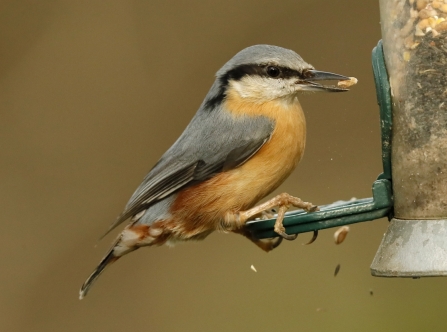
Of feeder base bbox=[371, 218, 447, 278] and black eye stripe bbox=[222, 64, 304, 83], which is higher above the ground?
black eye stripe bbox=[222, 64, 304, 83]

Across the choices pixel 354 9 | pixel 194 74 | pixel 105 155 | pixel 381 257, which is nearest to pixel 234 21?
pixel 194 74

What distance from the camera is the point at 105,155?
711 cm

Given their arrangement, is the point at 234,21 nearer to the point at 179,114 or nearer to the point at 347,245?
the point at 179,114

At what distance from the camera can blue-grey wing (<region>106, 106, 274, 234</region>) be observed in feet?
13.4

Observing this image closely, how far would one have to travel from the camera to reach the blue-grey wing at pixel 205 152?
13.4 feet

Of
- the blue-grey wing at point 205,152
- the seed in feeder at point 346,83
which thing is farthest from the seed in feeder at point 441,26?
the blue-grey wing at point 205,152

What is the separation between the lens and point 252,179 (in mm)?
4023

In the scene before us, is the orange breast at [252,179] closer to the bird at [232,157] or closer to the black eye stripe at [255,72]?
the bird at [232,157]

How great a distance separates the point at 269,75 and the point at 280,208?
0.75m

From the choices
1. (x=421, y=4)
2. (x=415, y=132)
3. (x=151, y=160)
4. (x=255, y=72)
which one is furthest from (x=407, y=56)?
(x=151, y=160)

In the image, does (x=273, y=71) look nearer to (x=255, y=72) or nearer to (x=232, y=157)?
(x=255, y=72)

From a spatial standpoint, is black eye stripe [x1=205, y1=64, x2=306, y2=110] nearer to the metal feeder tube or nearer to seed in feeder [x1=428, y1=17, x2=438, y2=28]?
the metal feeder tube

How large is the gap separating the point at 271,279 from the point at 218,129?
236 centimetres

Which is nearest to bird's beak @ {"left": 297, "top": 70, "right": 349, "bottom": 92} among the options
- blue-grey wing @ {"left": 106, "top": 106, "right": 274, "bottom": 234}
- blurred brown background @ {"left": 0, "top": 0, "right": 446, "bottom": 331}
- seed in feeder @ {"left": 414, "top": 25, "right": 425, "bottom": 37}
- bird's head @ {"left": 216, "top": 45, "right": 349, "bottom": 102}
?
bird's head @ {"left": 216, "top": 45, "right": 349, "bottom": 102}
